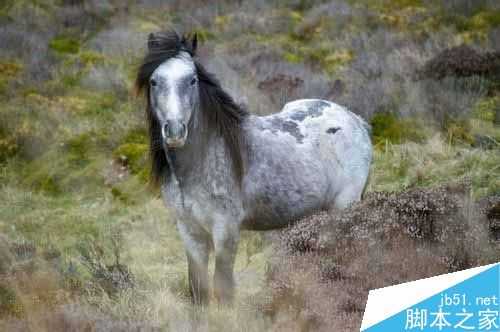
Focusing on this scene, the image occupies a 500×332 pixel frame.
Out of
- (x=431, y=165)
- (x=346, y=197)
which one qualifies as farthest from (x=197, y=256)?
(x=431, y=165)

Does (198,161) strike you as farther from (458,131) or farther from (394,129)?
(394,129)

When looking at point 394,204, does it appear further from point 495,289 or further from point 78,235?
point 78,235

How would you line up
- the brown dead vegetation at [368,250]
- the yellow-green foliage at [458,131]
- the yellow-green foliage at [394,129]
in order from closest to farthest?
the brown dead vegetation at [368,250] → the yellow-green foliage at [458,131] → the yellow-green foliage at [394,129]

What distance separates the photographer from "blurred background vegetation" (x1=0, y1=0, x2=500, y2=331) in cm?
501

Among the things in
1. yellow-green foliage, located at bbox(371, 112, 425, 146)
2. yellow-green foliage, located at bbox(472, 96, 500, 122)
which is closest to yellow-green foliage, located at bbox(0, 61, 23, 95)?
yellow-green foliage, located at bbox(371, 112, 425, 146)

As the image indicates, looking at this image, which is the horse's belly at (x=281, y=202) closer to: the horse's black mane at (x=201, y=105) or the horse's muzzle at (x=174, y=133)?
the horse's black mane at (x=201, y=105)

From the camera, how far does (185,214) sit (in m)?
4.91

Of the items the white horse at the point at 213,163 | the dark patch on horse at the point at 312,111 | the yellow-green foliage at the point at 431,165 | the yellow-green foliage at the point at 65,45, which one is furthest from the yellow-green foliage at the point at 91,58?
the white horse at the point at 213,163

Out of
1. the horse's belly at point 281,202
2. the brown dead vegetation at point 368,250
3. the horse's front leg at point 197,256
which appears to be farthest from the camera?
the horse's belly at point 281,202

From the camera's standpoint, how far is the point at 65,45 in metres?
16.3

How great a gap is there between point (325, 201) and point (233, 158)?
3.57 ft

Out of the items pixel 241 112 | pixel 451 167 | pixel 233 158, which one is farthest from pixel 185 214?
pixel 451 167

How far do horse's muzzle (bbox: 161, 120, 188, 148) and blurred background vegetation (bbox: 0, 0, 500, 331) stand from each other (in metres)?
1.03

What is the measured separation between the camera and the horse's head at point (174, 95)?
443 centimetres
